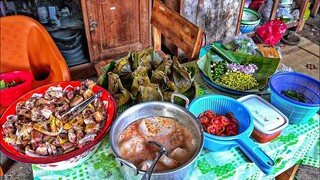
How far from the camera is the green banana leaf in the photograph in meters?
1.78

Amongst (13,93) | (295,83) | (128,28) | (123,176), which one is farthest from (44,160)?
(128,28)

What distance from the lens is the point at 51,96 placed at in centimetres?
137

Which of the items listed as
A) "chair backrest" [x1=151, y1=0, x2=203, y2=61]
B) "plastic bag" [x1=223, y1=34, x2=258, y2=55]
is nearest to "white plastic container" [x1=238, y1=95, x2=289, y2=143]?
"chair backrest" [x1=151, y1=0, x2=203, y2=61]

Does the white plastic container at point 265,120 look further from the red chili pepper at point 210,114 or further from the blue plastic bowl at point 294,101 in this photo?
the red chili pepper at point 210,114

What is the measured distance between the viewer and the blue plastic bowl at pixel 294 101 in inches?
54.7

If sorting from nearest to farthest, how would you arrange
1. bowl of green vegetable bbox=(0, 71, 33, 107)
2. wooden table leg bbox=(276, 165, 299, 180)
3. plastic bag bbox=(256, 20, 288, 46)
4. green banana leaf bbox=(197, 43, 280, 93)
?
wooden table leg bbox=(276, 165, 299, 180)
green banana leaf bbox=(197, 43, 280, 93)
bowl of green vegetable bbox=(0, 71, 33, 107)
plastic bag bbox=(256, 20, 288, 46)

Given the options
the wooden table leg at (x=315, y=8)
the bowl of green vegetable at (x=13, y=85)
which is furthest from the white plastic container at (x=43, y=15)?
the wooden table leg at (x=315, y=8)

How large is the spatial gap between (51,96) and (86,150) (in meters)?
0.39

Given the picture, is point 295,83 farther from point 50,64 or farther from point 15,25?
point 15,25

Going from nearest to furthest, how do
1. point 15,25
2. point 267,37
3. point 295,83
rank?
point 295,83 < point 15,25 < point 267,37

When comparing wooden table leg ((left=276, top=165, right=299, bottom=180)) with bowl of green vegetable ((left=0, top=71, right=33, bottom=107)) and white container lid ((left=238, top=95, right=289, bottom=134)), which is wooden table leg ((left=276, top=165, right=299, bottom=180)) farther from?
bowl of green vegetable ((left=0, top=71, right=33, bottom=107))

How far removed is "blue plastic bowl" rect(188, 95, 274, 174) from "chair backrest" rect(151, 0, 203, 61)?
0.60 m

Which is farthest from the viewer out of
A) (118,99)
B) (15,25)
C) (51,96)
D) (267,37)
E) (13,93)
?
(267,37)

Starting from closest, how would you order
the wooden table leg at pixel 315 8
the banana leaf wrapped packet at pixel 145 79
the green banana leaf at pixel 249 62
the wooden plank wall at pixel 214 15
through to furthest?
1. the banana leaf wrapped packet at pixel 145 79
2. the green banana leaf at pixel 249 62
3. the wooden plank wall at pixel 214 15
4. the wooden table leg at pixel 315 8
